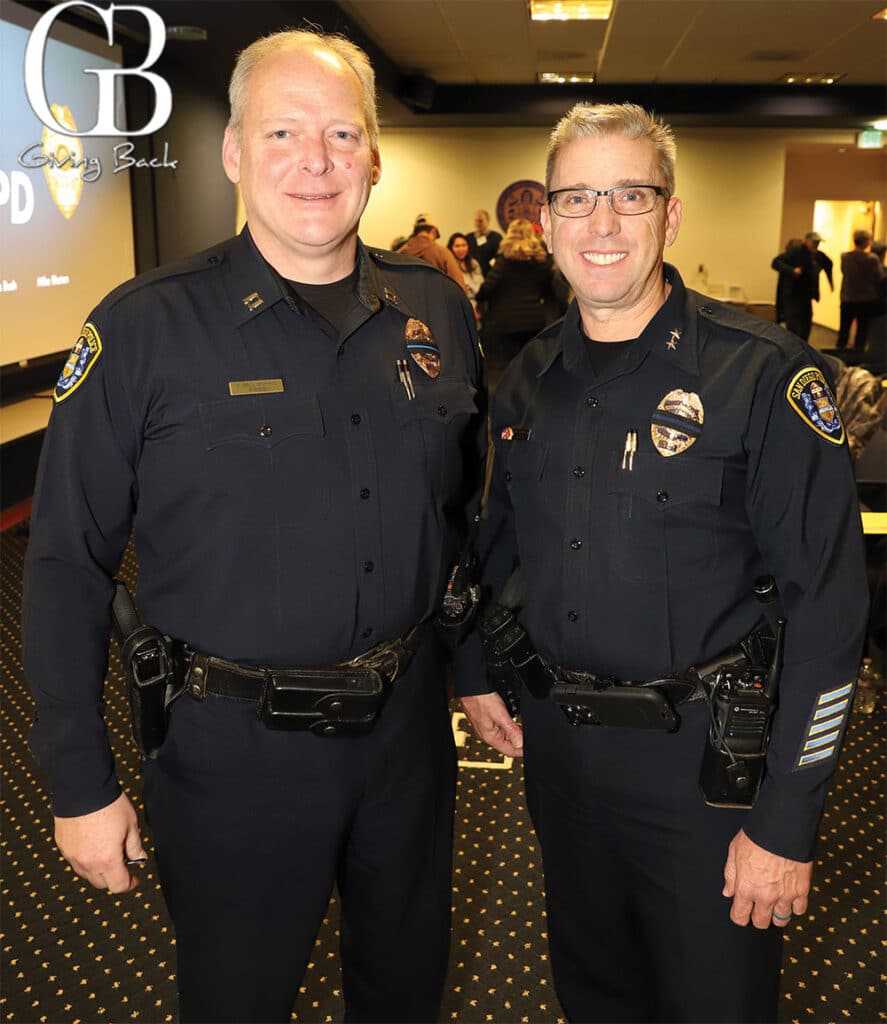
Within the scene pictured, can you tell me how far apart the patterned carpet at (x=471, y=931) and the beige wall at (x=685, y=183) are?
1222 cm

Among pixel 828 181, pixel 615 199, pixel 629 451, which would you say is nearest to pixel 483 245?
pixel 615 199

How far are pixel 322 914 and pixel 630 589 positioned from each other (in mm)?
738

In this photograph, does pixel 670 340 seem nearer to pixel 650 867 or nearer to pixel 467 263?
pixel 650 867

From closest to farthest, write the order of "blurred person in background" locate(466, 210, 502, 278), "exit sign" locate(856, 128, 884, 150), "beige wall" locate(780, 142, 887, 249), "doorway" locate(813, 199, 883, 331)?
"blurred person in background" locate(466, 210, 502, 278), "exit sign" locate(856, 128, 884, 150), "beige wall" locate(780, 142, 887, 249), "doorway" locate(813, 199, 883, 331)

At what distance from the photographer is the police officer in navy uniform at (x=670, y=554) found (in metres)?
1.46

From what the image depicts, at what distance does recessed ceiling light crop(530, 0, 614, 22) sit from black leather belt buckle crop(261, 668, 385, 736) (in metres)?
7.80

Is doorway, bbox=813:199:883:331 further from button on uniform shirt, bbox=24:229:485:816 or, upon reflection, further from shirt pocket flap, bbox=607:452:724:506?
button on uniform shirt, bbox=24:229:485:816

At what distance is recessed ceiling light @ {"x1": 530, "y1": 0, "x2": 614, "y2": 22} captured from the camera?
26.1 feet

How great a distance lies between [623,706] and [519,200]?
13.7 m

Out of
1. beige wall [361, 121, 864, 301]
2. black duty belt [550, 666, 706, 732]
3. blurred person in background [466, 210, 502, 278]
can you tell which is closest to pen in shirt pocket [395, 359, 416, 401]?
black duty belt [550, 666, 706, 732]

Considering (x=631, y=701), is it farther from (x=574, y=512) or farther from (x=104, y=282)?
(x=104, y=282)

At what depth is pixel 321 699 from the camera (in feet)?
4.85

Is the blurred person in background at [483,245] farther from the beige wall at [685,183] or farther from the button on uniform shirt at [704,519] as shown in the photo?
the button on uniform shirt at [704,519]

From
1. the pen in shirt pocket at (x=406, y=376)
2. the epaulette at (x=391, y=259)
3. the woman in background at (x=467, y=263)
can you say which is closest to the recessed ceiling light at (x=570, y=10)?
the woman in background at (x=467, y=263)
